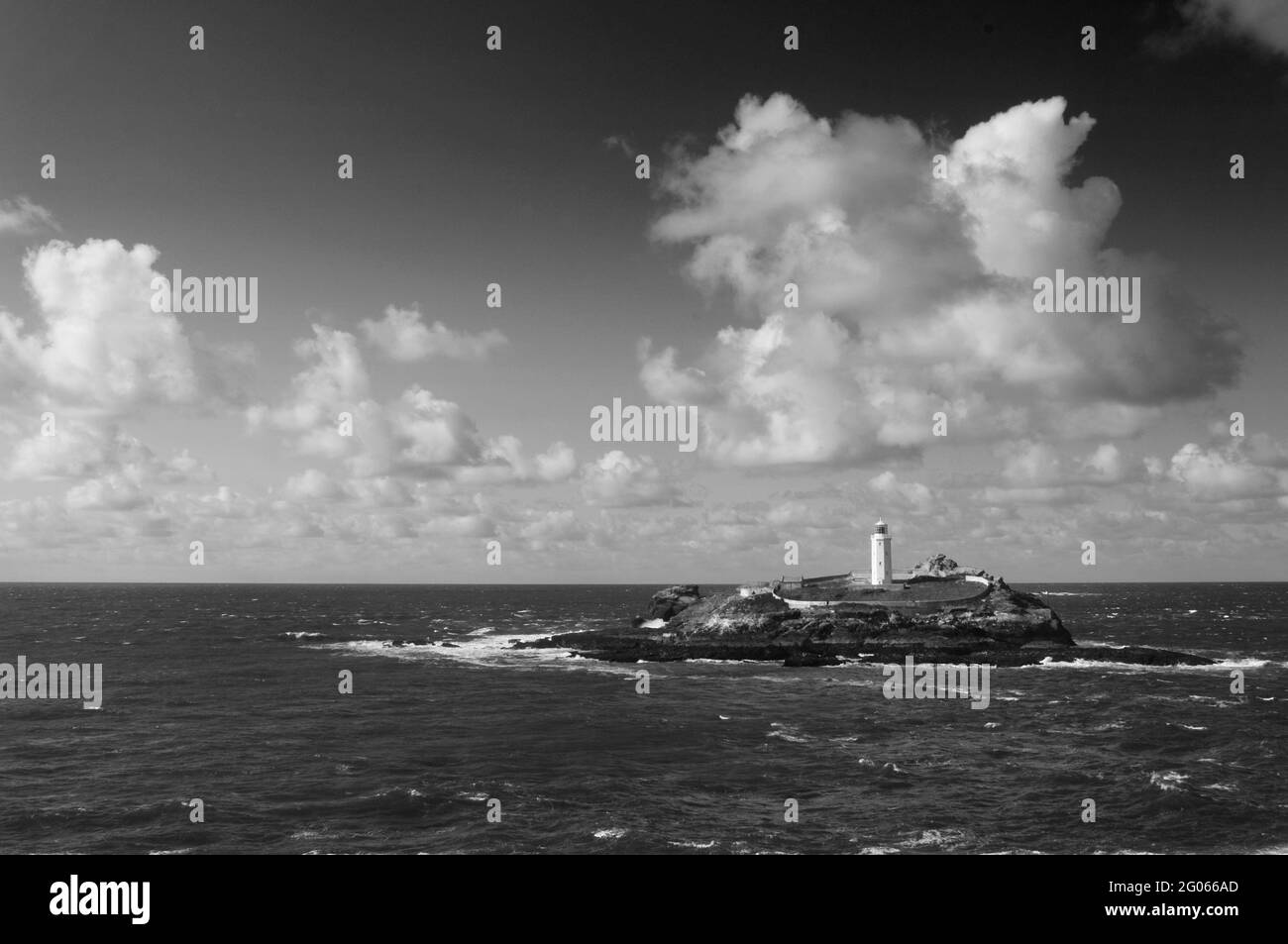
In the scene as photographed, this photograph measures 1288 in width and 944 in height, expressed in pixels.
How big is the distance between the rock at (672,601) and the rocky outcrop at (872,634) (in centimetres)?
1418

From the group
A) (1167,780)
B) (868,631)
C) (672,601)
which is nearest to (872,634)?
(868,631)

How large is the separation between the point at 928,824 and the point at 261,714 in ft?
156

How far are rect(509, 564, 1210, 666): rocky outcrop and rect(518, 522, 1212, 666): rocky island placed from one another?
4.2 inches

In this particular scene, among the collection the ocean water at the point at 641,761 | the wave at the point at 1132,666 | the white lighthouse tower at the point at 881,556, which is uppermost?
the white lighthouse tower at the point at 881,556

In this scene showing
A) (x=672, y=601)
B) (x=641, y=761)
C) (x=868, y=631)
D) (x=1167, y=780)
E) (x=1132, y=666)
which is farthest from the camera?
(x=672, y=601)

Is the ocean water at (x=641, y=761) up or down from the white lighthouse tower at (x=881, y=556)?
down

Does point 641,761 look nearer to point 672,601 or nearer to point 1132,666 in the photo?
point 1132,666

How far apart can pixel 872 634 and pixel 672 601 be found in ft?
115

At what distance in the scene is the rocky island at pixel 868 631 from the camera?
8212 cm

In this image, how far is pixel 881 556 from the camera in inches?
3999

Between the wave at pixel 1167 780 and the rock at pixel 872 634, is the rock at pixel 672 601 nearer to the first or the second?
the rock at pixel 872 634

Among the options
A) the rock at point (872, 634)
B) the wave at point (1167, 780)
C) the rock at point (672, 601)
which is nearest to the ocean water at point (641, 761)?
the wave at point (1167, 780)
